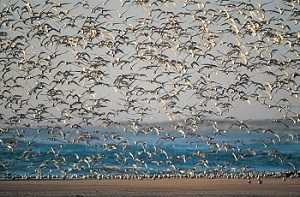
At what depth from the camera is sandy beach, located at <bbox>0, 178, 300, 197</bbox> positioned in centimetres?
368

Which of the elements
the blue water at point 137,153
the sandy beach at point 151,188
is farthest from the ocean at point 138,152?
the sandy beach at point 151,188

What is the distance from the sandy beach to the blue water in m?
0.11

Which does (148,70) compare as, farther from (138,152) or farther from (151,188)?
(151,188)

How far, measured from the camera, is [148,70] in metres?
3.93

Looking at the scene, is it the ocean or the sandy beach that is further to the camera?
the ocean

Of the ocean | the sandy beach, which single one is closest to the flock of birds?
the ocean

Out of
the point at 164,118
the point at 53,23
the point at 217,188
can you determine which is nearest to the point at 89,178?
the point at 164,118

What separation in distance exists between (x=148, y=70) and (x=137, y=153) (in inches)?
27.8

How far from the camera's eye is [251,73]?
390 cm

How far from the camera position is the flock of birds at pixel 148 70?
3900 millimetres

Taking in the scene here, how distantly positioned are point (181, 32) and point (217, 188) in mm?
1324

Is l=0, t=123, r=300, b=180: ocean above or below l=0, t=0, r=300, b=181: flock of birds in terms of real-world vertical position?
below

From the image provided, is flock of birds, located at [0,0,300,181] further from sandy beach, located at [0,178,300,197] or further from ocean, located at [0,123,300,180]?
sandy beach, located at [0,178,300,197]

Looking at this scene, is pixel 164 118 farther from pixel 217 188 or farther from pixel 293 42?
pixel 293 42
